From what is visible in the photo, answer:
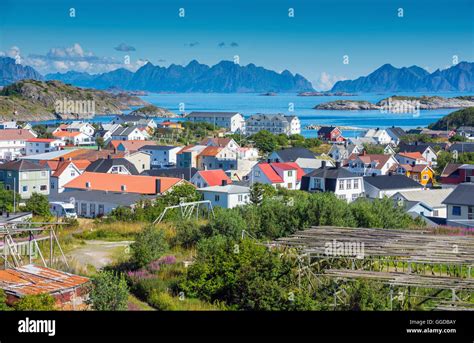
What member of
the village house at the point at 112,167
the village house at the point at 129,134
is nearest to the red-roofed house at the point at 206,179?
the village house at the point at 112,167

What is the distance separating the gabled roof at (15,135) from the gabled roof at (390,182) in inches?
745

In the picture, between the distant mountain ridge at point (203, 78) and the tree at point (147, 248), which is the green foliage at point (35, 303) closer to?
the tree at point (147, 248)

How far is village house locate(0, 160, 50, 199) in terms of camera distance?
16.5 meters

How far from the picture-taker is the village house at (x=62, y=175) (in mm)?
16953

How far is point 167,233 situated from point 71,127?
95.5 feet

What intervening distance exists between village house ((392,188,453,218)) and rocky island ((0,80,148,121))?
43.1m

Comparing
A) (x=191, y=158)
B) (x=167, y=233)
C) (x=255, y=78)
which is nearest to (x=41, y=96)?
(x=255, y=78)

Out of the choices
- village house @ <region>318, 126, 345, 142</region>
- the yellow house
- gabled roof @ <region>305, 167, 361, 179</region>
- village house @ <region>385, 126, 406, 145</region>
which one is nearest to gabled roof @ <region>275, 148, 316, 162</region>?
the yellow house

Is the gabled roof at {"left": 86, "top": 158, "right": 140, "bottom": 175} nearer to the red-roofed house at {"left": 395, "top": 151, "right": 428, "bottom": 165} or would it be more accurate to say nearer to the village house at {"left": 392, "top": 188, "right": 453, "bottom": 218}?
the village house at {"left": 392, "top": 188, "right": 453, "bottom": 218}

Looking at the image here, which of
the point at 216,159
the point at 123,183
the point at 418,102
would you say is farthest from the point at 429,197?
the point at 418,102

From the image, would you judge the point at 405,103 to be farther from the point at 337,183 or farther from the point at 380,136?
the point at 337,183

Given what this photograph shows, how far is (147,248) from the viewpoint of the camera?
6117mm

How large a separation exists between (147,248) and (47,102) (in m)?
56.6

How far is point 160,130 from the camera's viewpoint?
36.9m
